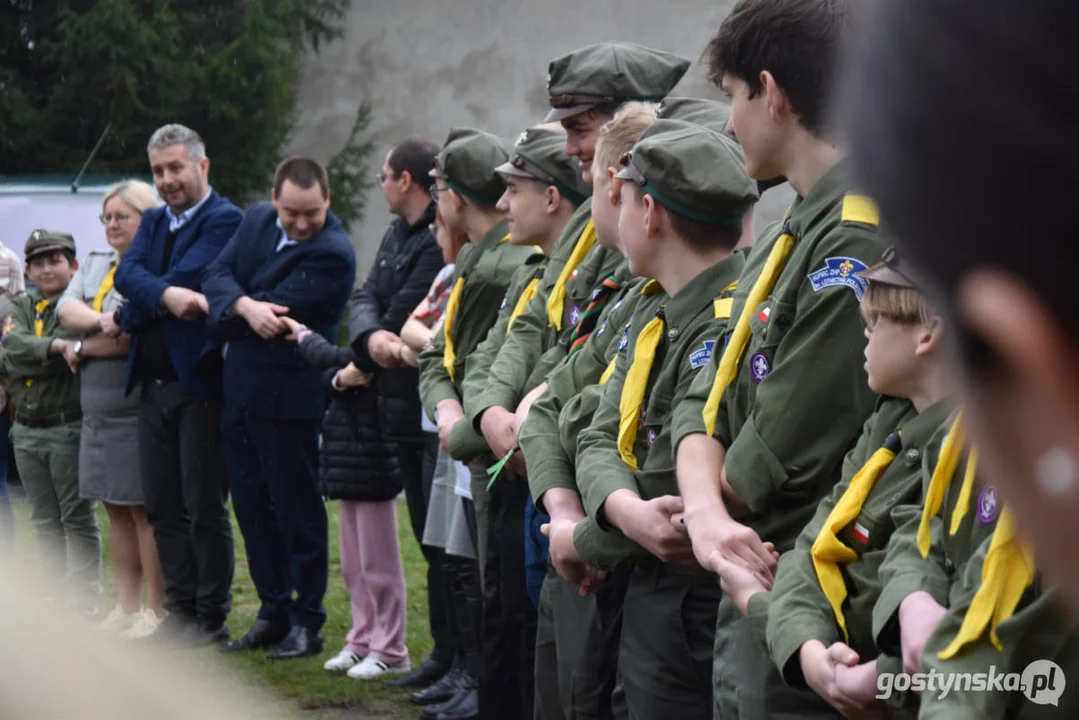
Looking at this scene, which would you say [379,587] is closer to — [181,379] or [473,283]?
[181,379]

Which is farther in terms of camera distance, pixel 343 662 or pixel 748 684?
pixel 343 662

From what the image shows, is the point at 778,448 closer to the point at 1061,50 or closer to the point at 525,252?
the point at 1061,50

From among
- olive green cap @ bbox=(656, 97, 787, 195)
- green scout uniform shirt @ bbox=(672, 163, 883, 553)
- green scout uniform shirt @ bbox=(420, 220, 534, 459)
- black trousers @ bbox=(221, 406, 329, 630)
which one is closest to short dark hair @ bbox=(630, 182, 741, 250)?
olive green cap @ bbox=(656, 97, 787, 195)

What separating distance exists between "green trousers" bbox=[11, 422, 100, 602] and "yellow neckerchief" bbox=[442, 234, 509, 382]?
3883 mm

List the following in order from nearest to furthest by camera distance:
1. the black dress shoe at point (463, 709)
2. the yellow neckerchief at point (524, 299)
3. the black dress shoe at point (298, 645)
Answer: the yellow neckerchief at point (524, 299)
the black dress shoe at point (463, 709)
the black dress shoe at point (298, 645)

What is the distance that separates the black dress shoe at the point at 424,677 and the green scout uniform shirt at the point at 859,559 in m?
4.33

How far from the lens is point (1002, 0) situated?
708 millimetres

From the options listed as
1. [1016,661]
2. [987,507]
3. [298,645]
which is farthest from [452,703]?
[1016,661]

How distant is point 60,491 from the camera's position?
9.06 meters

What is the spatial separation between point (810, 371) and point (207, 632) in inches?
222

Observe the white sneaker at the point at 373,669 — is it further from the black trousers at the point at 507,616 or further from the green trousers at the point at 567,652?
the green trousers at the point at 567,652

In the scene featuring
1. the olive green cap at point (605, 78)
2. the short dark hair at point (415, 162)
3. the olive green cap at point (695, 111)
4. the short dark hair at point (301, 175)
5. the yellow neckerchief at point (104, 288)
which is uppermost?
the olive green cap at point (605, 78)

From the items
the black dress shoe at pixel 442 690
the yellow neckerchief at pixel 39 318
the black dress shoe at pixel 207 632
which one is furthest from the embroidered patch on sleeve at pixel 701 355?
the yellow neckerchief at pixel 39 318

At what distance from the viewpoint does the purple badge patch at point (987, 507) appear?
2.49 metres
